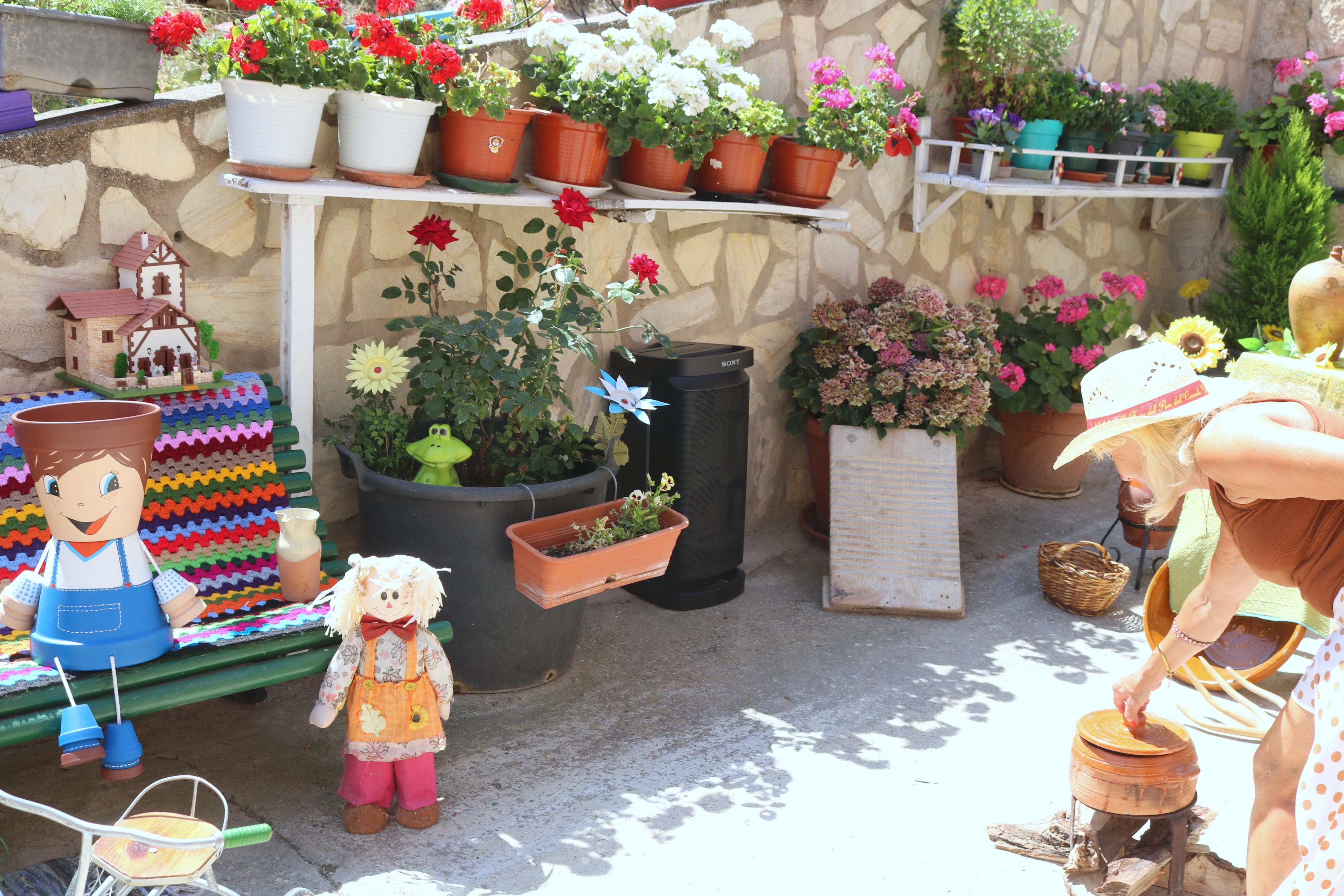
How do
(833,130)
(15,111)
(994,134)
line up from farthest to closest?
(994,134)
(833,130)
(15,111)

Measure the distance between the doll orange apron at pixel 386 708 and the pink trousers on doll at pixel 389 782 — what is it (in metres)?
0.07

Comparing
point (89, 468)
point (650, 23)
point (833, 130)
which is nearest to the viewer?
point (89, 468)

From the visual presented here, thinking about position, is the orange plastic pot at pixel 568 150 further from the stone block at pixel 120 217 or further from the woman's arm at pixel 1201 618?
the woman's arm at pixel 1201 618

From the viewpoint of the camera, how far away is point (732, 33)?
12.0 ft

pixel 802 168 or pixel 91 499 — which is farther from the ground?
pixel 802 168

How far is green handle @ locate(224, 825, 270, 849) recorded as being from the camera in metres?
1.75

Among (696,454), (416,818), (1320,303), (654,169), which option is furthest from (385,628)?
(1320,303)

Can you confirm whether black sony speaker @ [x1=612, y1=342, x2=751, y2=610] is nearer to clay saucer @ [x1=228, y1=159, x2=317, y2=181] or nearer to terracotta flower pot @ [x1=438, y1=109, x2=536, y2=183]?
terracotta flower pot @ [x1=438, y1=109, x2=536, y2=183]

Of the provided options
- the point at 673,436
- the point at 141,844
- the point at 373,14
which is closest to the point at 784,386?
the point at 673,436

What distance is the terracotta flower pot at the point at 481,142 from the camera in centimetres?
323

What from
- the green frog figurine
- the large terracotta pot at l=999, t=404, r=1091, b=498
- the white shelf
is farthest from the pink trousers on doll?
the large terracotta pot at l=999, t=404, r=1091, b=498

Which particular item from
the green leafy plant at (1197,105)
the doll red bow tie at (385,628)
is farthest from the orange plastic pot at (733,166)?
the green leafy plant at (1197,105)

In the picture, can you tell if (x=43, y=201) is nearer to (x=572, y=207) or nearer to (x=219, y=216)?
(x=219, y=216)

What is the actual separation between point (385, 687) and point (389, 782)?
0.81ft
